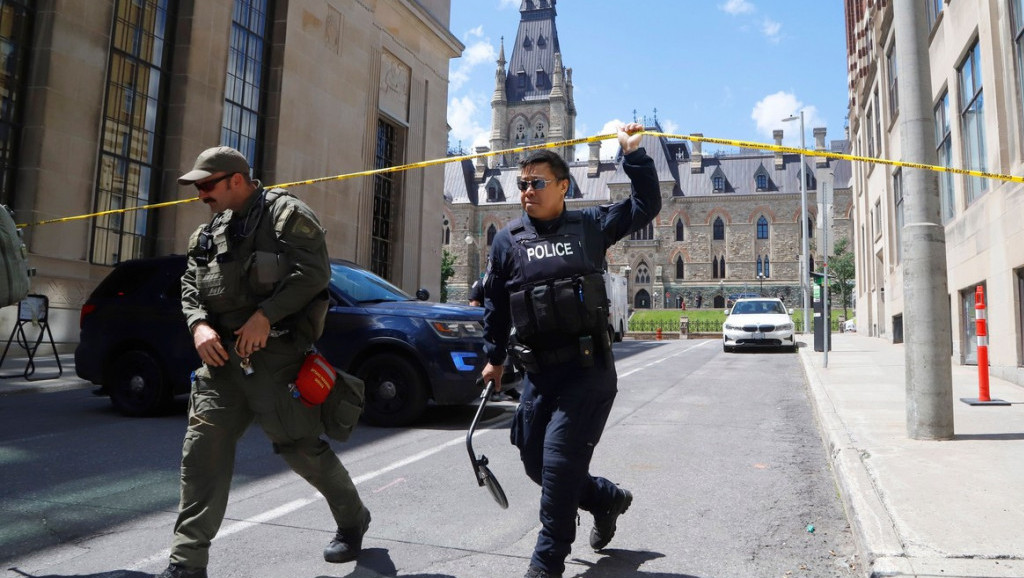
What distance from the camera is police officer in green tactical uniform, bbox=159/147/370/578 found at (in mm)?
2934

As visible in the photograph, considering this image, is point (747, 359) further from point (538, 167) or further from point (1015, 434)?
point (538, 167)

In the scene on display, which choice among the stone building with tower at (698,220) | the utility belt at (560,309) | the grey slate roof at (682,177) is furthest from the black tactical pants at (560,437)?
the grey slate roof at (682,177)

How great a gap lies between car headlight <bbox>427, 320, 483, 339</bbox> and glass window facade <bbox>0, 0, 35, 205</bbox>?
38.8 ft

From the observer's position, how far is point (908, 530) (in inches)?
130

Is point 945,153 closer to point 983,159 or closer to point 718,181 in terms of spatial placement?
point 983,159

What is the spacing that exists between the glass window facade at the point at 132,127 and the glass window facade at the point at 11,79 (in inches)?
65.6

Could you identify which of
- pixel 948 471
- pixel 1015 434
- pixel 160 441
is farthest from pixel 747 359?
pixel 160 441

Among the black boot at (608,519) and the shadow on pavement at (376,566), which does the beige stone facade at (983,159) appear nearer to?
the black boot at (608,519)

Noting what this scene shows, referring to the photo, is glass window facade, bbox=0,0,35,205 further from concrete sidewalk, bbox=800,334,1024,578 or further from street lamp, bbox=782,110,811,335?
street lamp, bbox=782,110,811,335

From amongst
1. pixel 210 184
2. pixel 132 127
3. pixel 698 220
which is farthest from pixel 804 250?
pixel 698 220

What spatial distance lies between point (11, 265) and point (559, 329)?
3.23 m

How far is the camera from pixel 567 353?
2996 millimetres

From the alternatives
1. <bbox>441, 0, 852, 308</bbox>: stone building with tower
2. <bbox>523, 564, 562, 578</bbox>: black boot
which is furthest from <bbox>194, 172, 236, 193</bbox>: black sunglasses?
<bbox>441, 0, 852, 308</bbox>: stone building with tower

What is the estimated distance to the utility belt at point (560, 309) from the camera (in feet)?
9.70
